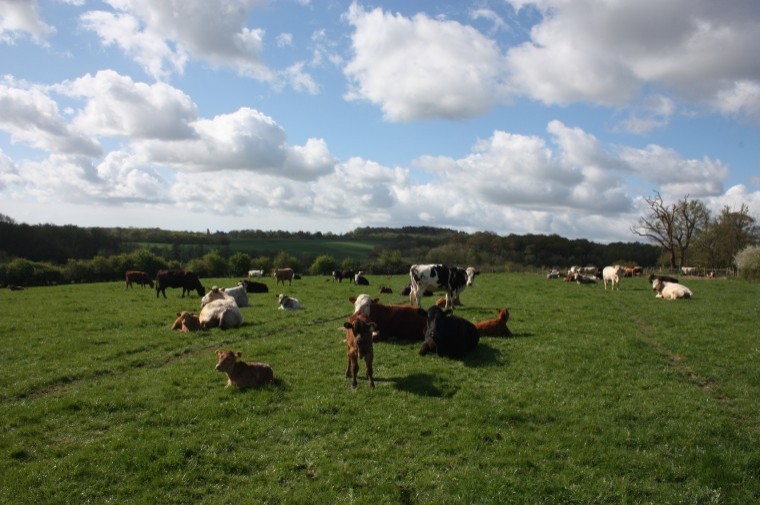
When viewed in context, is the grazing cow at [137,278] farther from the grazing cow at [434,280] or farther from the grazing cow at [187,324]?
the grazing cow at [434,280]

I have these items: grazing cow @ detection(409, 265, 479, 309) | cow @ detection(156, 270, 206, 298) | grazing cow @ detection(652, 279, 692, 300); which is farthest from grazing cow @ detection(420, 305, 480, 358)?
cow @ detection(156, 270, 206, 298)

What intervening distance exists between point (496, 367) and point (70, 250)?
89973 millimetres

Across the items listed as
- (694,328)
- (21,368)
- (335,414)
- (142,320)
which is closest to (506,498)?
(335,414)

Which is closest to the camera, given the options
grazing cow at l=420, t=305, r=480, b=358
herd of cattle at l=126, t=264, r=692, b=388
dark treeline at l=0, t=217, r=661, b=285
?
herd of cattle at l=126, t=264, r=692, b=388

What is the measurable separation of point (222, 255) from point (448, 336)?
84548 mm

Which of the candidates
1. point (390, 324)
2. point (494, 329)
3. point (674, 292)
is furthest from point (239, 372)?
point (674, 292)

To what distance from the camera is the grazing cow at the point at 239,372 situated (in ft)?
30.9

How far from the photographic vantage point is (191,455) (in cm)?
655

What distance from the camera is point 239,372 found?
9.51m

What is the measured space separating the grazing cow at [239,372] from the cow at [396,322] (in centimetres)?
477

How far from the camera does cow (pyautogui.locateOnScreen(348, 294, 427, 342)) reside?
14.0 meters

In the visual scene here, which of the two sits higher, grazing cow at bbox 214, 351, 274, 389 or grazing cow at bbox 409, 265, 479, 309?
grazing cow at bbox 409, 265, 479, 309

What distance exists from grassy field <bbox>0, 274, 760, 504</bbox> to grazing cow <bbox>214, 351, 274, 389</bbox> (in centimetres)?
35

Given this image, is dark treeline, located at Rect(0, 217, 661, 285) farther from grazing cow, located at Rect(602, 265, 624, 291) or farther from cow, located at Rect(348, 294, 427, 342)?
cow, located at Rect(348, 294, 427, 342)
